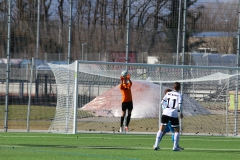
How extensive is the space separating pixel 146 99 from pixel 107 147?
693 cm

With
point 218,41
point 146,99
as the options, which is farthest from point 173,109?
point 218,41

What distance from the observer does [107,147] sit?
49.3 feet

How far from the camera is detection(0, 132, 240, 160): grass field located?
42.3 ft

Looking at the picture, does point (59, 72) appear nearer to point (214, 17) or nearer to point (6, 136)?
point (6, 136)

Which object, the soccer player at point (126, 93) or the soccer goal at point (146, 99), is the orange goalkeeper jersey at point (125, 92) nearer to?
the soccer player at point (126, 93)

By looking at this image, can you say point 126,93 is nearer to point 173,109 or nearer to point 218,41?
point 218,41

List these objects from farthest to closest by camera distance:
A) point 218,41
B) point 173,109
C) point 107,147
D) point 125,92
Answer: point 218,41
point 125,92
point 107,147
point 173,109

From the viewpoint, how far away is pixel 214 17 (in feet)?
70.2

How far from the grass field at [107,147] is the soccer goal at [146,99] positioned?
3.41 ft

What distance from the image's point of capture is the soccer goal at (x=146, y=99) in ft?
65.1

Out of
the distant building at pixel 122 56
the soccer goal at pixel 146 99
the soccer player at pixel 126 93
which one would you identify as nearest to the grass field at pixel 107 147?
the soccer player at pixel 126 93

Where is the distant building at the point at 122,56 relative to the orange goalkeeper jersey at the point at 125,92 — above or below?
above

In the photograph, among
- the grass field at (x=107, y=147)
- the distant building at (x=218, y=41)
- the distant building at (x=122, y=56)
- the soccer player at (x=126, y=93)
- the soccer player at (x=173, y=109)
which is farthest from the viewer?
the distant building at (x=218, y=41)

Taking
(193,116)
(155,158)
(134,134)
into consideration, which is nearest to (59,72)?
(134,134)
